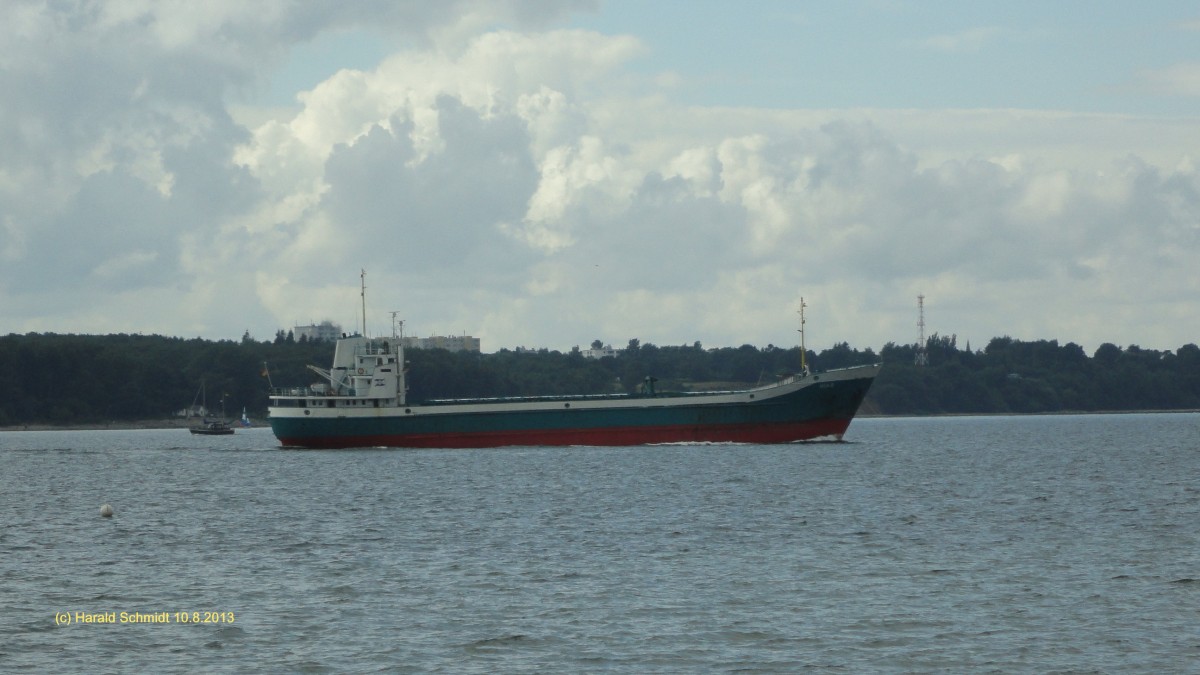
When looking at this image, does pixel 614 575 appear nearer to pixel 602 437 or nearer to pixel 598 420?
pixel 598 420

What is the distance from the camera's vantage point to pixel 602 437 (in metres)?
99.1

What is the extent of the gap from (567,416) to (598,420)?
89.2 inches

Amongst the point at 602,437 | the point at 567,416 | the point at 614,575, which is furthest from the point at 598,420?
the point at 614,575

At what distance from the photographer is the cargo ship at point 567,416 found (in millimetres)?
96312

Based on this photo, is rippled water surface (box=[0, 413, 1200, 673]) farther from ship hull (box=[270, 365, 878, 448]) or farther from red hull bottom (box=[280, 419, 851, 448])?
red hull bottom (box=[280, 419, 851, 448])

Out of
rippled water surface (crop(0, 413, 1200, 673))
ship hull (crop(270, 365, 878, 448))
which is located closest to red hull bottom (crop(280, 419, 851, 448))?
ship hull (crop(270, 365, 878, 448))

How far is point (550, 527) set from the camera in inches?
1922

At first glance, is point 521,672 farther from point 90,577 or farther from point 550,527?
point 550,527

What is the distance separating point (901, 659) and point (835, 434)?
75762mm

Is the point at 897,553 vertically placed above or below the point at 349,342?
below

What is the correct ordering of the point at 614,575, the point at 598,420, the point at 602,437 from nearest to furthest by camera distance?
the point at 614,575
the point at 598,420
the point at 602,437

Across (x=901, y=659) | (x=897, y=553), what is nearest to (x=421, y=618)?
(x=901, y=659)

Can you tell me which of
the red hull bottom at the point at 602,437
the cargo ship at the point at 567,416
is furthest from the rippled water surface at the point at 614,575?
the red hull bottom at the point at 602,437

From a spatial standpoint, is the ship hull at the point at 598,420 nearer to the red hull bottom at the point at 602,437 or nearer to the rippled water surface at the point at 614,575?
the red hull bottom at the point at 602,437
